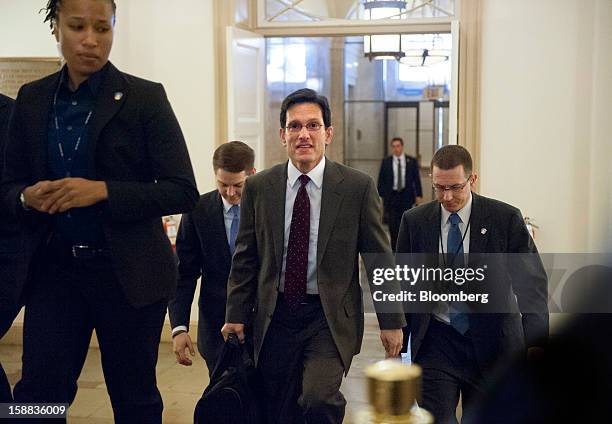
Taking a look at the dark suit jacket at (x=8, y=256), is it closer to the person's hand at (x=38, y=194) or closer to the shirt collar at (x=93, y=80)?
the person's hand at (x=38, y=194)

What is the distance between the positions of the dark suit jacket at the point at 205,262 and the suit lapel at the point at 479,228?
1087 millimetres

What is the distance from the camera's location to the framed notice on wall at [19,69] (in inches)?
275

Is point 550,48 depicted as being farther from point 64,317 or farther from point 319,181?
point 64,317

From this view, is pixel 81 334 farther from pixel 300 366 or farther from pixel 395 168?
pixel 395 168

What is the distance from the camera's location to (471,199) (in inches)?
157

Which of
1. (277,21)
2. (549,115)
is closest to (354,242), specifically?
(549,115)

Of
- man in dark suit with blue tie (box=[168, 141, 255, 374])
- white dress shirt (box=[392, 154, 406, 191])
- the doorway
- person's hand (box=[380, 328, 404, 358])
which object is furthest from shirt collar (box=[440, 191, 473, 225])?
the doorway

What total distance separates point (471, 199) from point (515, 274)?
0.40 m

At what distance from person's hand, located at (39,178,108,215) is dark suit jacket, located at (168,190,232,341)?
1.61m

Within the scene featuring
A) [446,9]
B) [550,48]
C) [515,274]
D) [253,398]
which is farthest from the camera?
[446,9]

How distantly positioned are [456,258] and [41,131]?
6.63 ft

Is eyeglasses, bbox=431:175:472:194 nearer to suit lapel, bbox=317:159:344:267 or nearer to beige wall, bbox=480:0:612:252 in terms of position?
suit lapel, bbox=317:159:344:267

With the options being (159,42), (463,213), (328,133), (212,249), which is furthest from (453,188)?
(159,42)

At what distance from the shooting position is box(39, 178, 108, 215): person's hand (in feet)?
7.85
